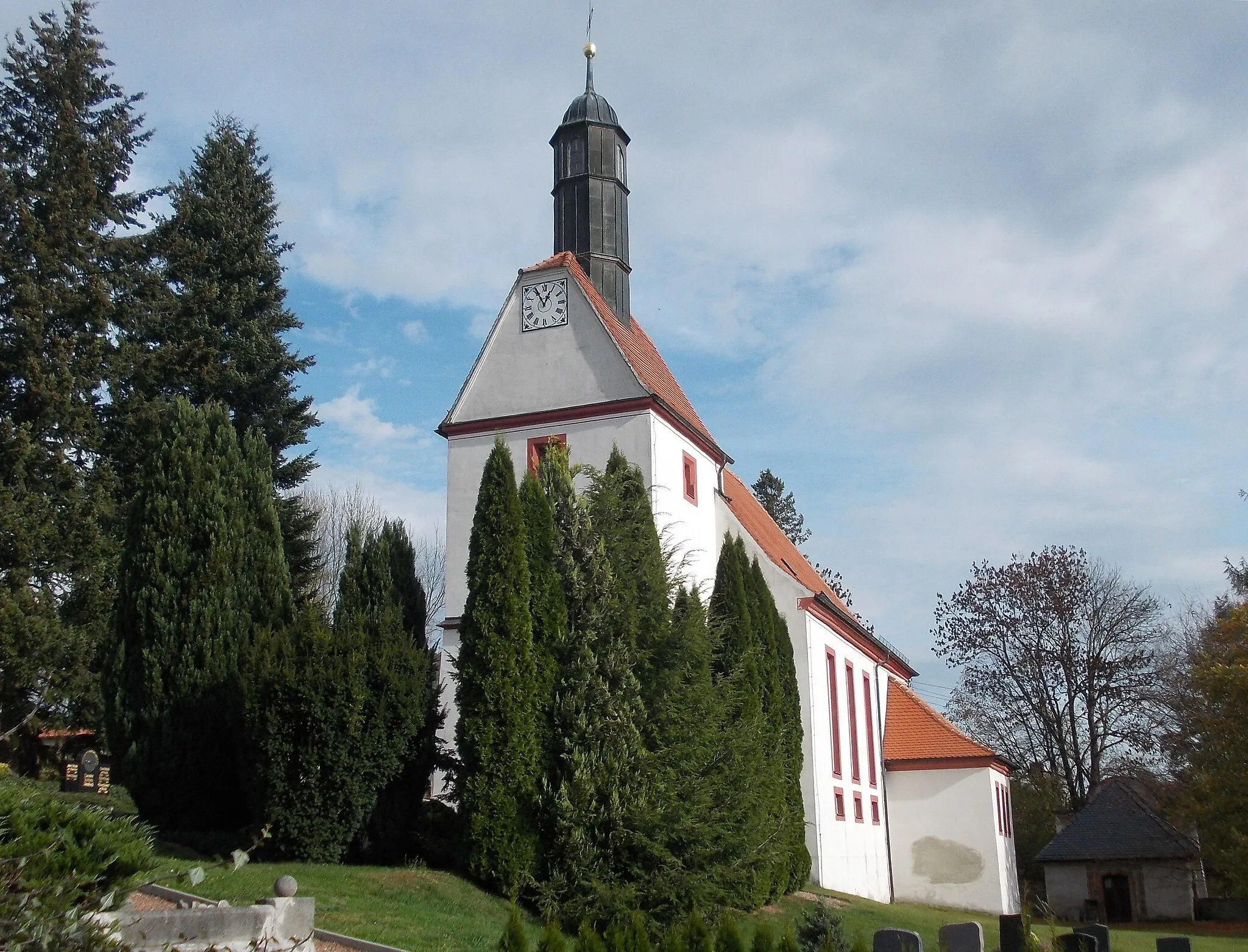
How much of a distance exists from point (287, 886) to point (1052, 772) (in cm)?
4240

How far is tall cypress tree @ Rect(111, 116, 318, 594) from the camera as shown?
2889 cm

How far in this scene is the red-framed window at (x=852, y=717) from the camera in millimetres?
30484

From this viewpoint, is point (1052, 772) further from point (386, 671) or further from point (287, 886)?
point (287, 886)

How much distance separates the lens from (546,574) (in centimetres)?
1719

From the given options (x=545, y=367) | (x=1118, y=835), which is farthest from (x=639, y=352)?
(x=1118, y=835)

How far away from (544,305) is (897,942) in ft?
58.2

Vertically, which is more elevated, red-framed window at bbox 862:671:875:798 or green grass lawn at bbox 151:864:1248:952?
red-framed window at bbox 862:671:875:798

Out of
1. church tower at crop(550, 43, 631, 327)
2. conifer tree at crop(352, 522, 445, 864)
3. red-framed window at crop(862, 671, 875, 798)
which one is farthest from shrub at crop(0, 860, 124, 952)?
red-framed window at crop(862, 671, 875, 798)

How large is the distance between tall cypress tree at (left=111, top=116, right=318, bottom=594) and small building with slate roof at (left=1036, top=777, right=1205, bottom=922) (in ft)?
84.9

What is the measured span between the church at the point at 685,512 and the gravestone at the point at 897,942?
10610mm

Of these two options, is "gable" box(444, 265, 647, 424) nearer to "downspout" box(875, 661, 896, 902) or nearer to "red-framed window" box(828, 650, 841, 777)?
"red-framed window" box(828, 650, 841, 777)

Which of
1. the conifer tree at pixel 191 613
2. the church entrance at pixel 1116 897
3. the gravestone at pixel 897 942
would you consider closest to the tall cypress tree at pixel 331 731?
the conifer tree at pixel 191 613

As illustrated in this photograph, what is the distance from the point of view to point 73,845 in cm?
605

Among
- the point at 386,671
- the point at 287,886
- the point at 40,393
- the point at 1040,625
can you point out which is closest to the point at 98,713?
the point at 40,393
